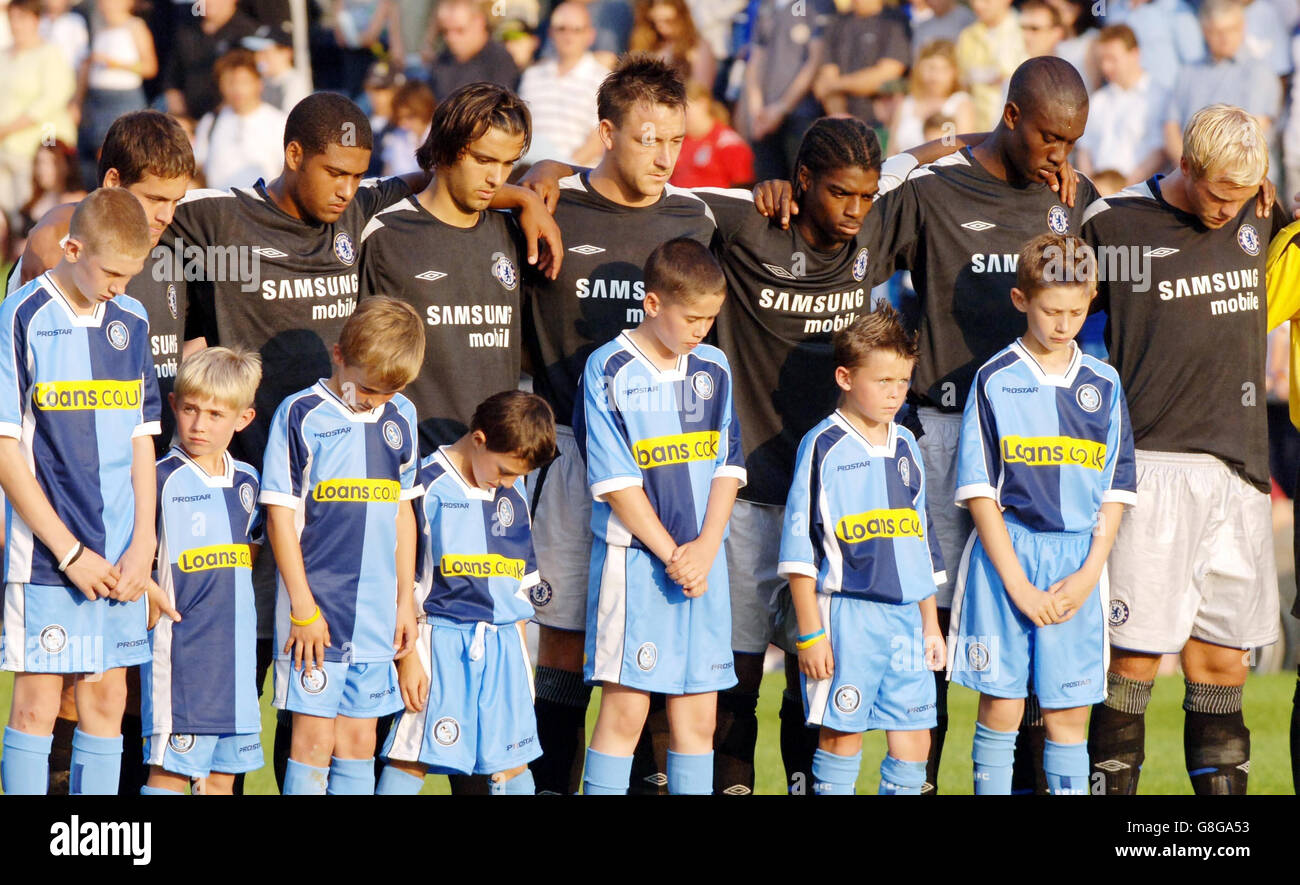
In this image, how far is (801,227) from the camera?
5.14 meters

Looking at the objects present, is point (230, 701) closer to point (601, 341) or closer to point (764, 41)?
point (601, 341)

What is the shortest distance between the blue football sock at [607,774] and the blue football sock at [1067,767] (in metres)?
1.35

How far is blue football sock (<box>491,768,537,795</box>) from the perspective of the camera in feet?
15.6

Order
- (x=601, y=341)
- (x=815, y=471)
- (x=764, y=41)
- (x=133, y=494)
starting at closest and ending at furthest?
(x=133, y=494) < (x=815, y=471) < (x=601, y=341) < (x=764, y=41)

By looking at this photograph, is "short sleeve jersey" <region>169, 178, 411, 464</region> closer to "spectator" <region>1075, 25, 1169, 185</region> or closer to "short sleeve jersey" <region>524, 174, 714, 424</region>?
"short sleeve jersey" <region>524, 174, 714, 424</region>

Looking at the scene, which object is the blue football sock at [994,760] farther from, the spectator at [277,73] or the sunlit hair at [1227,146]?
the spectator at [277,73]

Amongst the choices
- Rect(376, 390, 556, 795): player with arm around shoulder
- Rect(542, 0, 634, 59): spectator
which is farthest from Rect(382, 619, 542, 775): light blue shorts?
Rect(542, 0, 634, 59): spectator

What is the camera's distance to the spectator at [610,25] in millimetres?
10881

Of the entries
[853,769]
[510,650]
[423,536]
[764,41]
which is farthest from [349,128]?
[764,41]

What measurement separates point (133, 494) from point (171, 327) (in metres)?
0.68

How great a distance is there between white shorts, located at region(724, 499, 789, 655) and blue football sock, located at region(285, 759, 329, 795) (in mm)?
1407

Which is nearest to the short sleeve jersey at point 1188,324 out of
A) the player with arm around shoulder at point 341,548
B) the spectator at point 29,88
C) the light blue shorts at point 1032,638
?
the light blue shorts at point 1032,638

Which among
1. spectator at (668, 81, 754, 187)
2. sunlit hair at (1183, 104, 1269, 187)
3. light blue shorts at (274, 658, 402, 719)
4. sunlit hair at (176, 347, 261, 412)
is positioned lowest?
light blue shorts at (274, 658, 402, 719)

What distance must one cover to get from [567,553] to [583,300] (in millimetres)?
835
